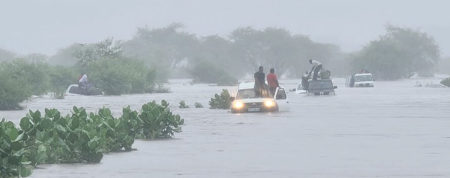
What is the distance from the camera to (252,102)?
4366cm

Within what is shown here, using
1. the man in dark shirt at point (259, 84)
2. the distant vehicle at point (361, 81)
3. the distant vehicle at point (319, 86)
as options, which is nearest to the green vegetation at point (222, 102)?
the man in dark shirt at point (259, 84)

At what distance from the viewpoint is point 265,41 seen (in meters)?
197

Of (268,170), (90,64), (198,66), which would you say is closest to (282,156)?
(268,170)

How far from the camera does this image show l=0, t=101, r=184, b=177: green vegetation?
17.3 metres

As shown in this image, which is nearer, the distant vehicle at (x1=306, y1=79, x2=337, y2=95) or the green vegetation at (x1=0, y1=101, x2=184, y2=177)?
the green vegetation at (x1=0, y1=101, x2=184, y2=177)

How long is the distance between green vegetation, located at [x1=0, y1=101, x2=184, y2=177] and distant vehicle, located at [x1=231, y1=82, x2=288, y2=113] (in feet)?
58.7

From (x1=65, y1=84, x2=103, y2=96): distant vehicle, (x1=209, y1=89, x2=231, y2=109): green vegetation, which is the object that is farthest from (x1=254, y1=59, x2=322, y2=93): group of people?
(x1=65, y1=84, x2=103, y2=96): distant vehicle

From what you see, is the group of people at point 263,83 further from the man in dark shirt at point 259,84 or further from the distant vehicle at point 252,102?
the distant vehicle at point 252,102

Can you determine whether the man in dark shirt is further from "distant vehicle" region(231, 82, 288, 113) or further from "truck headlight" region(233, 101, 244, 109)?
"truck headlight" region(233, 101, 244, 109)

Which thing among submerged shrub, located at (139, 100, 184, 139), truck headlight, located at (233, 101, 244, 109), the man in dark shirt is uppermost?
the man in dark shirt

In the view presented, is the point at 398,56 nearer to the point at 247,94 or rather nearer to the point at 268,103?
the point at 247,94

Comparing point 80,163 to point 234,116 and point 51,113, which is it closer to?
point 51,113

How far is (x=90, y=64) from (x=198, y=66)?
2213 inches

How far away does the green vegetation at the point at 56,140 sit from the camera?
17344 millimetres
